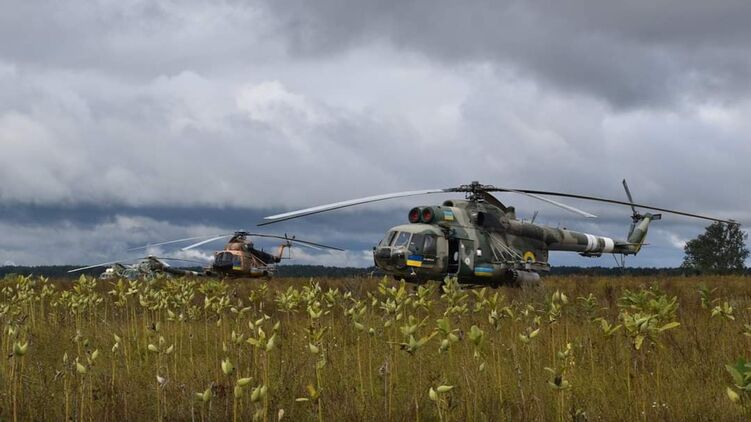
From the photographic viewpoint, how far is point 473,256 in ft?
57.2

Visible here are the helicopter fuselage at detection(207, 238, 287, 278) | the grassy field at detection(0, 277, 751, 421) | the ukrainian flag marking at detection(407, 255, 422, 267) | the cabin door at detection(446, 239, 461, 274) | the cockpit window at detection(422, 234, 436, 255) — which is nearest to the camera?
the grassy field at detection(0, 277, 751, 421)

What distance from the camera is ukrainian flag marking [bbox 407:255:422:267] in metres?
16.4

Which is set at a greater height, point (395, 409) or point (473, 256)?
point (473, 256)

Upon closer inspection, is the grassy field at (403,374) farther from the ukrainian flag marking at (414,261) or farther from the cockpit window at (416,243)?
the cockpit window at (416,243)

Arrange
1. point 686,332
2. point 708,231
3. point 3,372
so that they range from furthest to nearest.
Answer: point 708,231
point 686,332
point 3,372

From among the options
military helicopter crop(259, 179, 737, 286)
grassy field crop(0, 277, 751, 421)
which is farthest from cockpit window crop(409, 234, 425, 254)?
grassy field crop(0, 277, 751, 421)

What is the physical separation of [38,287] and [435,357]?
52.8 ft

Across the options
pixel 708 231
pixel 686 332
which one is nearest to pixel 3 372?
A: pixel 686 332

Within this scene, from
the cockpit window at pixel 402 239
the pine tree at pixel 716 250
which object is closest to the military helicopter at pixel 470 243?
the cockpit window at pixel 402 239

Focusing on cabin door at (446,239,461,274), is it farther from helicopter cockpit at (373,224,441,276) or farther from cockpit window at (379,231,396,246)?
cockpit window at (379,231,396,246)

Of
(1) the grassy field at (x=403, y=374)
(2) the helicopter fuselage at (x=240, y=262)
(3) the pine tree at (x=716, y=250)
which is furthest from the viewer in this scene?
(3) the pine tree at (x=716, y=250)

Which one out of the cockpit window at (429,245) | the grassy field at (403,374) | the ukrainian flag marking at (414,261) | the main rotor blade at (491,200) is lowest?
the grassy field at (403,374)

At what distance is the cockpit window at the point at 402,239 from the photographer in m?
16.8

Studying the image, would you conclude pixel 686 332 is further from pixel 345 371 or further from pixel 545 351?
pixel 345 371
